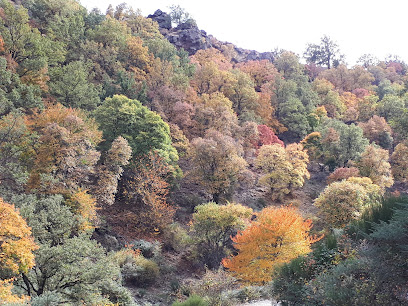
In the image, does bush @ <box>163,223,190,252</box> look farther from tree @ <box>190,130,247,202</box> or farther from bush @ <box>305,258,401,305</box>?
bush @ <box>305,258,401,305</box>

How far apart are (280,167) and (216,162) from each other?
8772mm

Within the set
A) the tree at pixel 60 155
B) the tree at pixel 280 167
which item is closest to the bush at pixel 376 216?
the tree at pixel 60 155

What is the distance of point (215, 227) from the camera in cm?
2197

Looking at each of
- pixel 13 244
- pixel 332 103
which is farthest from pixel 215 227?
pixel 332 103

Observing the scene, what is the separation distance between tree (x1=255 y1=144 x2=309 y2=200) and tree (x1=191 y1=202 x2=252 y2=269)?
12.8 metres

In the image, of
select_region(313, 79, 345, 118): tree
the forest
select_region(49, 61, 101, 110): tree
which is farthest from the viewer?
select_region(313, 79, 345, 118): tree

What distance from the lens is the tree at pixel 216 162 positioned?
29047 millimetres

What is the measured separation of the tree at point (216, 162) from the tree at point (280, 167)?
536 centimetres

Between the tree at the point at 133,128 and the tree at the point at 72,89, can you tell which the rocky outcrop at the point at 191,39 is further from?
the tree at the point at 133,128

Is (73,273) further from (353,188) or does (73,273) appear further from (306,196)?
(306,196)

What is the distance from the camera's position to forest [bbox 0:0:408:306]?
1055 cm

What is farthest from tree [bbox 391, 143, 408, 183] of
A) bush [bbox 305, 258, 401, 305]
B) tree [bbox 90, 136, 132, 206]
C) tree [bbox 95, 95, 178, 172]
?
bush [bbox 305, 258, 401, 305]

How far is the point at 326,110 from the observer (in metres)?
55.3

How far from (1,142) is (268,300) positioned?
57.2ft
